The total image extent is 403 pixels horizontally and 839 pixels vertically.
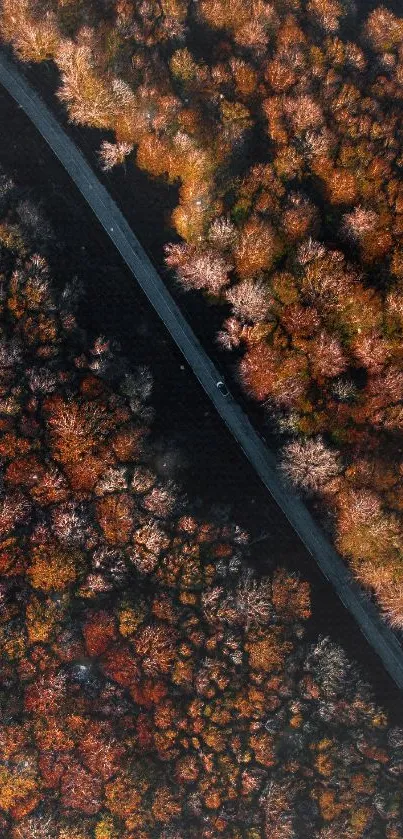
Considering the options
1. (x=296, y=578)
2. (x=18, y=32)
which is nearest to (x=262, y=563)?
(x=296, y=578)

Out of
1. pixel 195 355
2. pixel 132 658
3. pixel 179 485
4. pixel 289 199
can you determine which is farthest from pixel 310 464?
pixel 289 199

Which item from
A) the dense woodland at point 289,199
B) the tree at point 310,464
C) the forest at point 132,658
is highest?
the dense woodland at point 289,199

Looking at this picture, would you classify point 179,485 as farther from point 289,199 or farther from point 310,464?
point 289,199

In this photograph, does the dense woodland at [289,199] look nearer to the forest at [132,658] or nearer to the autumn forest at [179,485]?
the autumn forest at [179,485]

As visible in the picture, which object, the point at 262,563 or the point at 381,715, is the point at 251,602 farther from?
the point at 381,715

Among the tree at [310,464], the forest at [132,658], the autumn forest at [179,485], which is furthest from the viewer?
the tree at [310,464]

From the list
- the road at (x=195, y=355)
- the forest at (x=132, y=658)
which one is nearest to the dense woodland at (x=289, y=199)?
the road at (x=195, y=355)
